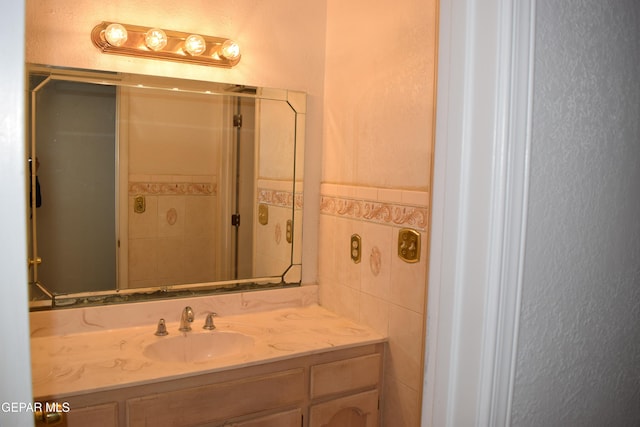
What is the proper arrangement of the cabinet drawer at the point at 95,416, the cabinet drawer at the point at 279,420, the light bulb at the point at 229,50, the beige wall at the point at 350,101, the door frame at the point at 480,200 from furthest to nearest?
the light bulb at the point at 229,50
the beige wall at the point at 350,101
the cabinet drawer at the point at 279,420
the cabinet drawer at the point at 95,416
the door frame at the point at 480,200

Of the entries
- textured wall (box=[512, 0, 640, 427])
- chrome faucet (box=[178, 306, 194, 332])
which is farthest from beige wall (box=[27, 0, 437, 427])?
textured wall (box=[512, 0, 640, 427])

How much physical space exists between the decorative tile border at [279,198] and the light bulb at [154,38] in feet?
2.32

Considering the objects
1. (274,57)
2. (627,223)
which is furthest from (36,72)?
(627,223)

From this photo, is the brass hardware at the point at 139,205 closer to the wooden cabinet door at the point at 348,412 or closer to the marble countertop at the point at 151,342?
the marble countertop at the point at 151,342

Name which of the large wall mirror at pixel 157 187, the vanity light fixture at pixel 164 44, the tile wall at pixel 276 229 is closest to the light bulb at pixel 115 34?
the vanity light fixture at pixel 164 44

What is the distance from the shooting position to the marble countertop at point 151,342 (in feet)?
4.71

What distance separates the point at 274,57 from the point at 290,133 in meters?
0.33

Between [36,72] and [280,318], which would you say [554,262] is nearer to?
[280,318]

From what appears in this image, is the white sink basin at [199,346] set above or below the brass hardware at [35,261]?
below

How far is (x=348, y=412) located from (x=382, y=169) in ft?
3.04

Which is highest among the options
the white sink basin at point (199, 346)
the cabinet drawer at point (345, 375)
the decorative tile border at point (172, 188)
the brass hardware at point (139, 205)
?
the decorative tile border at point (172, 188)

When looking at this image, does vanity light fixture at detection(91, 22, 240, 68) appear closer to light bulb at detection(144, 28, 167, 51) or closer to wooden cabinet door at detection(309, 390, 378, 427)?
light bulb at detection(144, 28, 167, 51)

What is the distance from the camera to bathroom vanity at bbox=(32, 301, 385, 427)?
1.43m

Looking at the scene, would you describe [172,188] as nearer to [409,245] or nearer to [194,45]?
[194,45]
